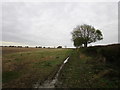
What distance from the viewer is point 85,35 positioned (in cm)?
5947

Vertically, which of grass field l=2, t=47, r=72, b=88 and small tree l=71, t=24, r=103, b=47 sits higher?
small tree l=71, t=24, r=103, b=47

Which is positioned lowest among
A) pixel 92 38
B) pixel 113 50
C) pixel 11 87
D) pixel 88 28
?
pixel 11 87

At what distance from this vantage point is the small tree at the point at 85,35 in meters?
58.0

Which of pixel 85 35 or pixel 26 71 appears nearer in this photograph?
pixel 26 71

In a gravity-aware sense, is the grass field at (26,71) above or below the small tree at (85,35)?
below

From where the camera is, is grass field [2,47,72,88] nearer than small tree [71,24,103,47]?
Yes

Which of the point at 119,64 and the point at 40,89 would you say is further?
the point at 119,64

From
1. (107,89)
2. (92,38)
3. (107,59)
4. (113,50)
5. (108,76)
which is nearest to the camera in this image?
(107,89)

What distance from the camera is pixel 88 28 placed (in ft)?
197

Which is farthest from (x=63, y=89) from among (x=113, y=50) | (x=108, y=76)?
(x=113, y=50)

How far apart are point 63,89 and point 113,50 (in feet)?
26.0

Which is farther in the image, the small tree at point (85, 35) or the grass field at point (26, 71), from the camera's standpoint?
the small tree at point (85, 35)

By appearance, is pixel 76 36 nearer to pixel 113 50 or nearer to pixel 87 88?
pixel 113 50

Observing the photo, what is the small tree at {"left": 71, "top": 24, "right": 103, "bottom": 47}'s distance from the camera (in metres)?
58.0
